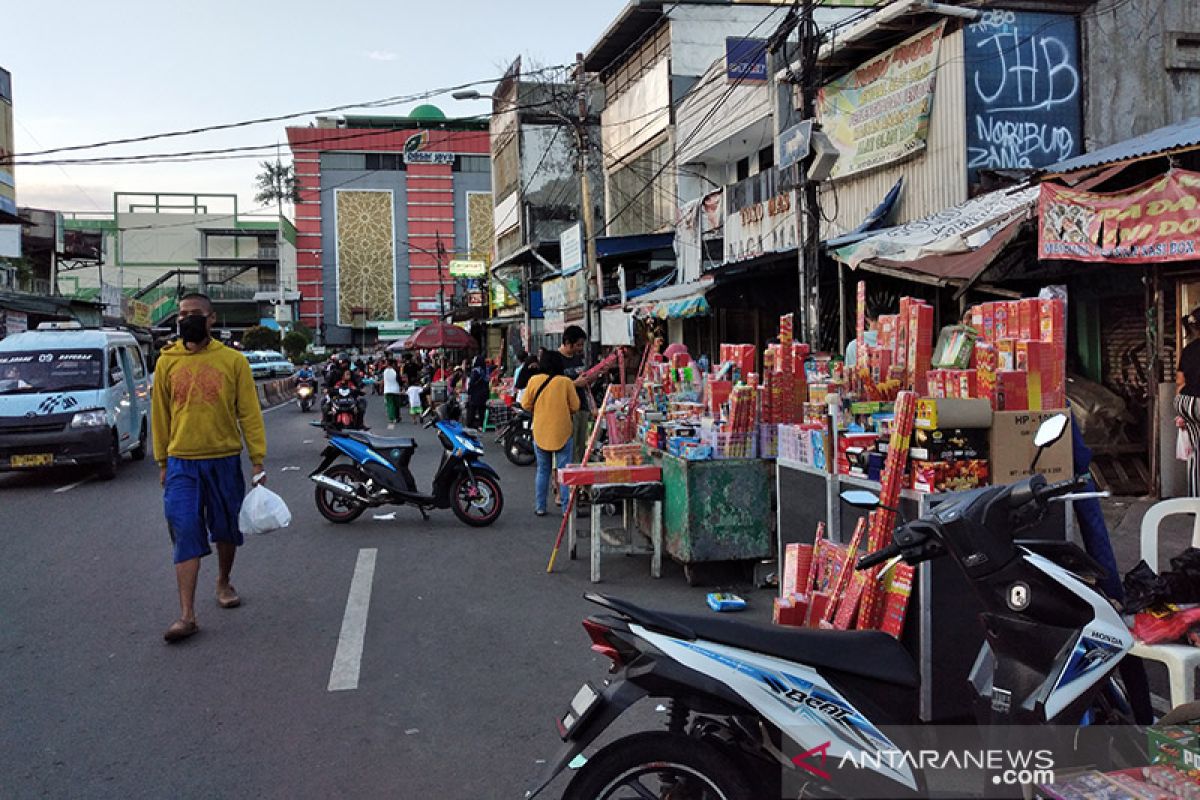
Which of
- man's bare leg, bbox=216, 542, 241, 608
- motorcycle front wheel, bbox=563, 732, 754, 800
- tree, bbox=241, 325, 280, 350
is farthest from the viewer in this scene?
tree, bbox=241, 325, 280, 350

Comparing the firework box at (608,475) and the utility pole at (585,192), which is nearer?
the firework box at (608,475)

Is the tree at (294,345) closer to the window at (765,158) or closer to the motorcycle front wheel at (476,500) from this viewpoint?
the window at (765,158)

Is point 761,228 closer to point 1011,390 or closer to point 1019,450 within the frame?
point 1011,390

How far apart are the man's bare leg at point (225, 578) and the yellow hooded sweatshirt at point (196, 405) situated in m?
0.67

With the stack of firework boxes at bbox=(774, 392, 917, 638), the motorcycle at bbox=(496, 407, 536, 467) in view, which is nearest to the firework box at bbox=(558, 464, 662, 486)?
the stack of firework boxes at bbox=(774, 392, 917, 638)

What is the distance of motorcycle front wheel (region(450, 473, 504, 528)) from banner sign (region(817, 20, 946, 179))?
7.76m

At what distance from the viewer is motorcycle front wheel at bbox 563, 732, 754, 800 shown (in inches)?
102

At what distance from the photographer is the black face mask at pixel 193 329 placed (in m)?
5.80

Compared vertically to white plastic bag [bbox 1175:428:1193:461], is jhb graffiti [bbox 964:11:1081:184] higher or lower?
higher

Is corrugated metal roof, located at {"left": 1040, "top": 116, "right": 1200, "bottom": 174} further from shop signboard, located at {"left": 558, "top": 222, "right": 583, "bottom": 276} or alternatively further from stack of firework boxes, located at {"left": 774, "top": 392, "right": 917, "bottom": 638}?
shop signboard, located at {"left": 558, "top": 222, "right": 583, "bottom": 276}

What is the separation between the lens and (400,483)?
960cm

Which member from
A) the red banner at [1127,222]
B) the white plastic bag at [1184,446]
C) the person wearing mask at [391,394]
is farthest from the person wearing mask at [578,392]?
the person wearing mask at [391,394]

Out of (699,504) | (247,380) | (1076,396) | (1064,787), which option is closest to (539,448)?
(699,504)

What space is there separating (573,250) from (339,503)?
11033 mm
